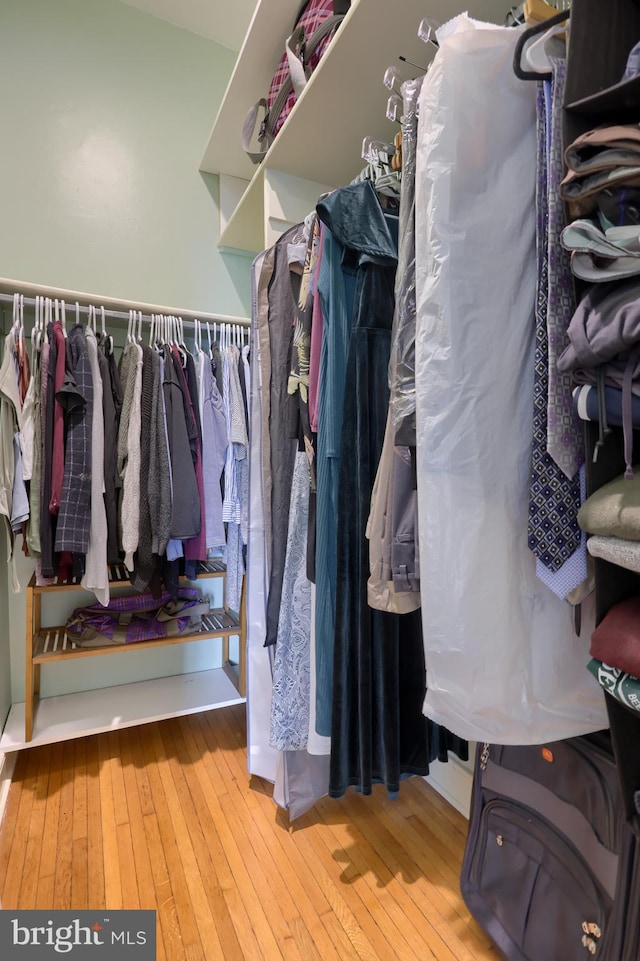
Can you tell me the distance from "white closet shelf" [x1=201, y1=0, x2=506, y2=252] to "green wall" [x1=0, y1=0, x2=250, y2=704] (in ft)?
0.79

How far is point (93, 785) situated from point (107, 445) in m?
1.15

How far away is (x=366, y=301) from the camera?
3.26 ft

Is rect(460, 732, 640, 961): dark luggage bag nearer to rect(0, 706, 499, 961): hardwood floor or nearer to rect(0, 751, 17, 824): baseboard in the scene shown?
rect(0, 706, 499, 961): hardwood floor

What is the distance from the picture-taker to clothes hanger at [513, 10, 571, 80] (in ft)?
1.98

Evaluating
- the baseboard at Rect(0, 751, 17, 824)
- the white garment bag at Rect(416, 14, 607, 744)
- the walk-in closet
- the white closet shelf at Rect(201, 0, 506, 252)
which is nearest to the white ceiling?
the walk-in closet

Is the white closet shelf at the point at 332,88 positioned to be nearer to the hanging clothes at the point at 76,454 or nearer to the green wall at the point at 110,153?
the green wall at the point at 110,153

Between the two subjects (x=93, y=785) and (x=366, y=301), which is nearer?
(x=366, y=301)

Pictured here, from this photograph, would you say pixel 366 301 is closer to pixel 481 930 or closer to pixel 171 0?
pixel 481 930

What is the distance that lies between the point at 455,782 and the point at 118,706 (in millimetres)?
1288

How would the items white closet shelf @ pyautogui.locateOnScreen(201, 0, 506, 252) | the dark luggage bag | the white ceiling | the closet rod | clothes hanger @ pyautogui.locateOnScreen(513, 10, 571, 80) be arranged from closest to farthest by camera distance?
clothes hanger @ pyautogui.locateOnScreen(513, 10, 571, 80)
the dark luggage bag
white closet shelf @ pyautogui.locateOnScreen(201, 0, 506, 252)
the closet rod
the white ceiling

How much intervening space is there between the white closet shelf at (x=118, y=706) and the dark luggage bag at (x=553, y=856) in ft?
3.70

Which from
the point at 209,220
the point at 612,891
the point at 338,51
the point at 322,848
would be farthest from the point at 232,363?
the point at 612,891

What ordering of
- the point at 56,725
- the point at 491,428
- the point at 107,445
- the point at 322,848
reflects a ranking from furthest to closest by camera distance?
the point at 56,725 → the point at 107,445 → the point at 322,848 → the point at 491,428

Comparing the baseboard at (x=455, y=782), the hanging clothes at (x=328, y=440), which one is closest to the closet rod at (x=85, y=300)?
the hanging clothes at (x=328, y=440)
